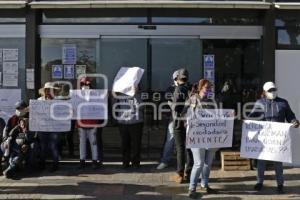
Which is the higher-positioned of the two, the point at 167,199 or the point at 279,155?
the point at 279,155

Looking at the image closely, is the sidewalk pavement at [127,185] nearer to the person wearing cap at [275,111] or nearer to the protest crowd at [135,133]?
the protest crowd at [135,133]

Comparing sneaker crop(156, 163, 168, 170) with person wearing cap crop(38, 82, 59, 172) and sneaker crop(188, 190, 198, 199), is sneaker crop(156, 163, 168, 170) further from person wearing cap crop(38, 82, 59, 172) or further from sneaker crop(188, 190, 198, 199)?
sneaker crop(188, 190, 198, 199)

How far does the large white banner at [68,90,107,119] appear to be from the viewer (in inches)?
455

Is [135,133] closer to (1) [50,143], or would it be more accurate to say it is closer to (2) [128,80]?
(2) [128,80]

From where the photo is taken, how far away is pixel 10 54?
40.4 ft

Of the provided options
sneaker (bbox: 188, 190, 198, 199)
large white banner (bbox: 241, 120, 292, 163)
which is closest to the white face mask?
Result: large white banner (bbox: 241, 120, 292, 163)

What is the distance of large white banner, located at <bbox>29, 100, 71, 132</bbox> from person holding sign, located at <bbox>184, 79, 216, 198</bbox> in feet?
9.12

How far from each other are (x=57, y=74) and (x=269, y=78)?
14.6 ft

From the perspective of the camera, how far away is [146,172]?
1144 centimetres

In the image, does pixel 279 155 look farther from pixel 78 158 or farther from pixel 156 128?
pixel 78 158

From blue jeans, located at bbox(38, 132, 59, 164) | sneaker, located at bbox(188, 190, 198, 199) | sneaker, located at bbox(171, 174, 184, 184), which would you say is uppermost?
blue jeans, located at bbox(38, 132, 59, 164)

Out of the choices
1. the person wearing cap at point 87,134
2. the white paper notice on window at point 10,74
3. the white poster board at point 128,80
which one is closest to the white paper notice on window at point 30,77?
the white paper notice on window at point 10,74

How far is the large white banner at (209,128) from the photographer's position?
9.59 meters

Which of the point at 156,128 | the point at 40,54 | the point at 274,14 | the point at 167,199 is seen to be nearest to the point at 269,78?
the point at 274,14
